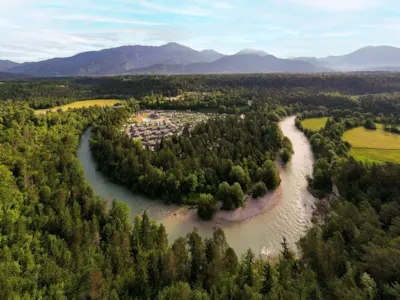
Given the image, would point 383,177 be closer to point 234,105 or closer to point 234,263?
point 234,263

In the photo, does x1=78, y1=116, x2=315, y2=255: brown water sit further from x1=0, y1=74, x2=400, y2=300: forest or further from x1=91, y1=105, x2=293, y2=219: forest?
x1=0, y1=74, x2=400, y2=300: forest

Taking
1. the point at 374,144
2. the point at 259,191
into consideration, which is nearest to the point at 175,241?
the point at 259,191

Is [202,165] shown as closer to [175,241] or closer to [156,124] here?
[175,241]

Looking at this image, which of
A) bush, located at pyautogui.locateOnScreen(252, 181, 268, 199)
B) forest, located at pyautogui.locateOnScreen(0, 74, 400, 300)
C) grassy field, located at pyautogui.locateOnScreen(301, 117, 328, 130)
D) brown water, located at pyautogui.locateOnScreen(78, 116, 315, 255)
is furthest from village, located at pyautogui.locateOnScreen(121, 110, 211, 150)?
grassy field, located at pyautogui.locateOnScreen(301, 117, 328, 130)

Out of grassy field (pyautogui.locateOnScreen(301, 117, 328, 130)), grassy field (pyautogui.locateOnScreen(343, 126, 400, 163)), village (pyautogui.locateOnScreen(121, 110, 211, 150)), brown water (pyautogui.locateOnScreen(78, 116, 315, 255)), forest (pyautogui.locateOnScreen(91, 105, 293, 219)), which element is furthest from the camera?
grassy field (pyautogui.locateOnScreen(301, 117, 328, 130))

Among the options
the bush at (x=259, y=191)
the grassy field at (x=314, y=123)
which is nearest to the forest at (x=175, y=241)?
the bush at (x=259, y=191)

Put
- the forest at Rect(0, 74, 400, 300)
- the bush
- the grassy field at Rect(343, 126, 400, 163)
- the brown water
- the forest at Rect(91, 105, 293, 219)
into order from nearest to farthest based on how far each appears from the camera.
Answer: the forest at Rect(0, 74, 400, 300), the brown water, the forest at Rect(91, 105, 293, 219), the bush, the grassy field at Rect(343, 126, 400, 163)

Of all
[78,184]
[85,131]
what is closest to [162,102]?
[85,131]
